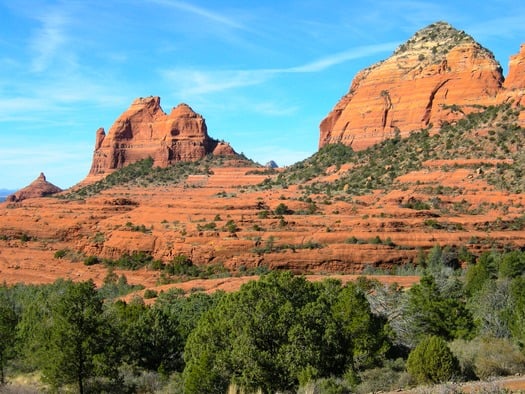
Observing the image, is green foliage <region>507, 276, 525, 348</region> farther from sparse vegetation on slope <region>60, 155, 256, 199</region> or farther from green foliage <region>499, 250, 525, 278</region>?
sparse vegetation on slope <region>60, 155, 256, 199</region>

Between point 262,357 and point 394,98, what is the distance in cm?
7310

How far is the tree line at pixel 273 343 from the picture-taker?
1766 centimetres

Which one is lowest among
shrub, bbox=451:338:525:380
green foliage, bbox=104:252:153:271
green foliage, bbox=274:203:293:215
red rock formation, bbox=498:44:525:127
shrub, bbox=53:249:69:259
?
shrub, bbox=451:338:525:380

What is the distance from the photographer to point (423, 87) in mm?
82188

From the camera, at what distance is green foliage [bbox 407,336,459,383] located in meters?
16.4

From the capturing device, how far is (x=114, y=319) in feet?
76.2

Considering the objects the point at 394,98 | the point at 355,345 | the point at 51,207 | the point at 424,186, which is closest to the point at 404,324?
the point at 355,345

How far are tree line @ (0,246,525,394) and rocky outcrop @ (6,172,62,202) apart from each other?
9975 centimetres

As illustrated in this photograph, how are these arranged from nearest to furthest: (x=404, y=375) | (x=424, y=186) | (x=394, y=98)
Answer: (x=404, y=375) → (x=424, y=186) → (x=394, y=98)

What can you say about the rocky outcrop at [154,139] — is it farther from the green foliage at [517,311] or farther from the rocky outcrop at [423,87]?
the green foliage at [517,311]

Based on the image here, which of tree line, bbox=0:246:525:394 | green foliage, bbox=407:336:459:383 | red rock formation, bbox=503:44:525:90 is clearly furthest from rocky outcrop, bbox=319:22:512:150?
green foliage, bbox=407:336:459:383

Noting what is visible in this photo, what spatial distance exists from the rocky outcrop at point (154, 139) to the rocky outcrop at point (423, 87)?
917 inches

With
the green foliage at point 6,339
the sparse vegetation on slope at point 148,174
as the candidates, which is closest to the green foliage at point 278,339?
the green foliage at point 6,339

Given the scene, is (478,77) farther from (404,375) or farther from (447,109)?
(404,375)
